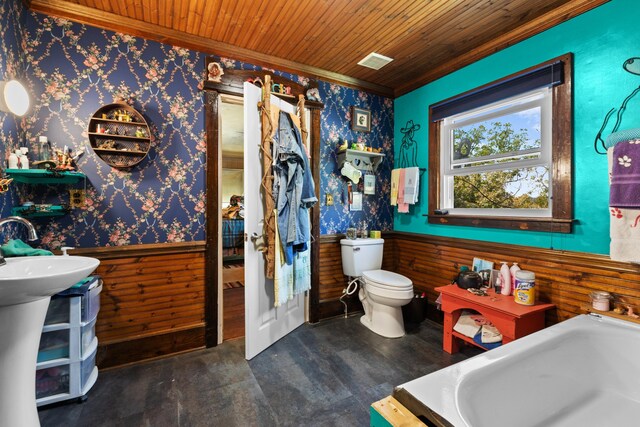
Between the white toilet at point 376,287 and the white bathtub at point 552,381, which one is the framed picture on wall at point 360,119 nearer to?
the white toilet at point 376,287

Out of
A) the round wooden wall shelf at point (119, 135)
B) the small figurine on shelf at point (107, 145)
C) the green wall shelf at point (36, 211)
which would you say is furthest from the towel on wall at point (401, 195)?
the green wall shelf at point (36, 211)

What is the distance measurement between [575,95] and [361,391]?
7.63 ft

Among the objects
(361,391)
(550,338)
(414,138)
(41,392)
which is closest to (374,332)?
(361,391)

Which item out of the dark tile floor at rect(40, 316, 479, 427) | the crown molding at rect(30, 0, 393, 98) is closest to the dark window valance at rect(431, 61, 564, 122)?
the crown molding at rect(30, 0, 393, 98)

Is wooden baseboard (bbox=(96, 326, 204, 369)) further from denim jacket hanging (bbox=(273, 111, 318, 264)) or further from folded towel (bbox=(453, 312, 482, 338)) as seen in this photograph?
folded towel (bbox=(453, 312, 482, 338))

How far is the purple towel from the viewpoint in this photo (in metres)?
1.43

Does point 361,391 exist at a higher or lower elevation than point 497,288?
lower

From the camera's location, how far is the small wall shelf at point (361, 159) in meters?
2.83

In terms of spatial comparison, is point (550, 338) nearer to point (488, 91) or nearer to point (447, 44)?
point (488, 91)

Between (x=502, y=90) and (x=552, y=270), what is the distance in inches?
54.6

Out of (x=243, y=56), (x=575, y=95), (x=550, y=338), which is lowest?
(x=550, y=338)

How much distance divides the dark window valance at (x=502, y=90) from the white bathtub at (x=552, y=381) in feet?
5.10

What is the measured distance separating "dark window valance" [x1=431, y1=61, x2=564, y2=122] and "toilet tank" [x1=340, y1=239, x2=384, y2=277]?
1.36 meters

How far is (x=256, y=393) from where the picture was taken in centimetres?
173
